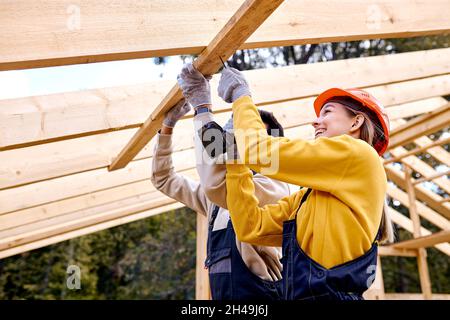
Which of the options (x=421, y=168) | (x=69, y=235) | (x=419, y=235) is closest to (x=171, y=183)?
(x=69, y=235)

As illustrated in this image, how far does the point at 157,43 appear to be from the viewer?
7.01 ft

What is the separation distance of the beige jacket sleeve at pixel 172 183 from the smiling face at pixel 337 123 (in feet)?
2.77

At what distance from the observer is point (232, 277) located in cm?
219

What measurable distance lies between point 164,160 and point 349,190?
118cm

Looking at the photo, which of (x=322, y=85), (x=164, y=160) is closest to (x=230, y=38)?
(x=164, y=160)

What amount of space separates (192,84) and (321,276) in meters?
0.94

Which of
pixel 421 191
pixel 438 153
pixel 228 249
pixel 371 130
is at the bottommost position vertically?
pixel 228 249

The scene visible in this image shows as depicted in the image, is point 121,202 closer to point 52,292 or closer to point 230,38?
point 230,38

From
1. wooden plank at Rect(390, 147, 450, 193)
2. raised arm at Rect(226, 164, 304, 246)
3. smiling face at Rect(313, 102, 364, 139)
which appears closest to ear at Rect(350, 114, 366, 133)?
smiling face at Rect(313, 102, 364, 139)

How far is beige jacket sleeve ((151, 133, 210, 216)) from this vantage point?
258 cm

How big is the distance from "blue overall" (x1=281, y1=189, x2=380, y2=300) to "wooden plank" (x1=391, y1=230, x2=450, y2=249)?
538 centimetres

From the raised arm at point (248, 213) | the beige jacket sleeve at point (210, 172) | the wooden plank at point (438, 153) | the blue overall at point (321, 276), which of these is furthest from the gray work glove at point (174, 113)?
the wooden plank at point (438, 153)

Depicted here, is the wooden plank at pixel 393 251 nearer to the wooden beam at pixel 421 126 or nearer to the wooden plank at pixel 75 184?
the wooden beam at pixel 421 126

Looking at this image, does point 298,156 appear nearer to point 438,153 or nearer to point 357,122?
point 357,122
